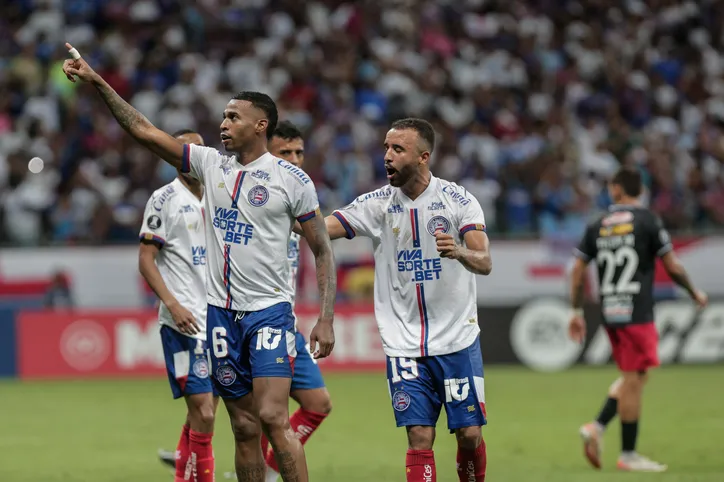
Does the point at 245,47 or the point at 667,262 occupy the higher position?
the point at 245,47

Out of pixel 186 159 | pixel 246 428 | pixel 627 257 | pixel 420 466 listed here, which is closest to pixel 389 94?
pixel 627 257

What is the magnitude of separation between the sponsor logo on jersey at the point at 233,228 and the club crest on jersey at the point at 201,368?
5.23 ft

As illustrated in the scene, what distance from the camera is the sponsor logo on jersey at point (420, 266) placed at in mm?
7273

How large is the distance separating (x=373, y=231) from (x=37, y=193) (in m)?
14.1

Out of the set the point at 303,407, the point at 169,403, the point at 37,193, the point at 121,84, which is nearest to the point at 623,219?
the point at 303,407

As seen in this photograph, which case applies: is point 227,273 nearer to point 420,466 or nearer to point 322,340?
point 322,340

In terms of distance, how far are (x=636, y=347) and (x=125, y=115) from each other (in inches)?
211

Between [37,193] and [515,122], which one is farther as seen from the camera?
[515,122]

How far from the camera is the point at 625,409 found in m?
9.95

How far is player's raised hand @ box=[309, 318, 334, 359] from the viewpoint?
22.0 ft

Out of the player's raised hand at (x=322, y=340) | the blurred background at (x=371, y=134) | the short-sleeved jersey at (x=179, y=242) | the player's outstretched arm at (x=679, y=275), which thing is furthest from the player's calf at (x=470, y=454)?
the blurred background at (x=371, y=134)

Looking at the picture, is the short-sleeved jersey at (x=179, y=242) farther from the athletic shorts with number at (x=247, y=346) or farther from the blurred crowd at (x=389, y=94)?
the blurred crowd at (x=389, y=94)

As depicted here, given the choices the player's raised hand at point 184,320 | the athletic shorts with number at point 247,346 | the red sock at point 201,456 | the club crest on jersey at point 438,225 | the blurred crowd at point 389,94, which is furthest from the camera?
the blurred crowd at point 389,94

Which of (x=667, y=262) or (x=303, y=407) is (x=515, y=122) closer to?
(x=667, y=262)
